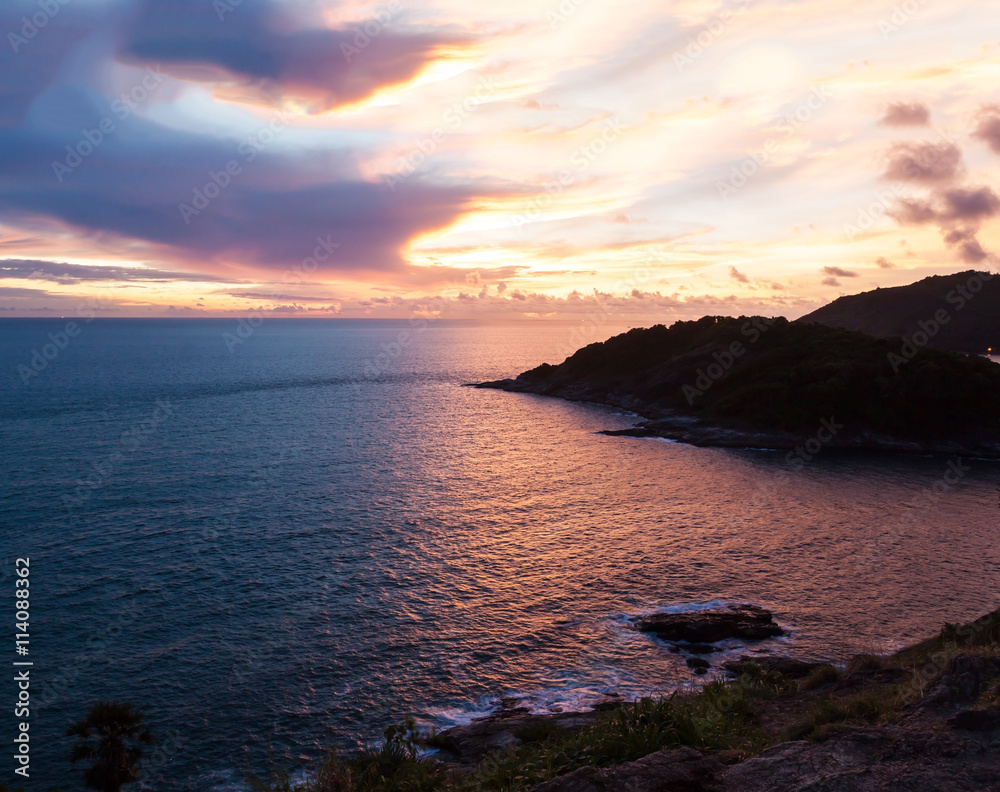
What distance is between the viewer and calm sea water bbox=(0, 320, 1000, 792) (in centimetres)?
3416

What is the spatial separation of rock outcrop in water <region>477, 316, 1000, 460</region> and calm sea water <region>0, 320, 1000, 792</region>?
8878 mm

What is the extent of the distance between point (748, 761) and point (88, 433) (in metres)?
113

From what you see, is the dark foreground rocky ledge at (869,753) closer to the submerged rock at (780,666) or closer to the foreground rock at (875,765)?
the foreground rock at (875,765)

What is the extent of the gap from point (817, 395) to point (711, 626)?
7899 centimetres

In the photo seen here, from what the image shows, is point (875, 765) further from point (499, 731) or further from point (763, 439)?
point (763, 439)

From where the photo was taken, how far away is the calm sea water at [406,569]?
112ft

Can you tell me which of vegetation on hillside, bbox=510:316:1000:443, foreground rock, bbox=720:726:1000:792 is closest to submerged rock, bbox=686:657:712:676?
foreground rock, bbox=720:726:1000:792

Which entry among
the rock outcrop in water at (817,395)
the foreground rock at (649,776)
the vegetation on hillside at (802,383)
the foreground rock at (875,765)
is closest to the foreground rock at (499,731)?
the foreground rock at (649,776)

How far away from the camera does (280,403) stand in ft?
461

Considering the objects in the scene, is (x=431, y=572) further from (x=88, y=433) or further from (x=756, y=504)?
(x=88, y=433)

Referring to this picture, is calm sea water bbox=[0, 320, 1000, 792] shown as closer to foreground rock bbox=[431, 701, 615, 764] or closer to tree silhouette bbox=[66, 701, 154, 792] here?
foreground rock bbox=[431, 701, 615, 764]

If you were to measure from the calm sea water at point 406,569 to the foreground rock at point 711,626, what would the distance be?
144 cm

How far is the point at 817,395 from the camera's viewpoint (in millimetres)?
105375

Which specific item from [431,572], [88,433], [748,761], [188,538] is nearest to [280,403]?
[88,433]
